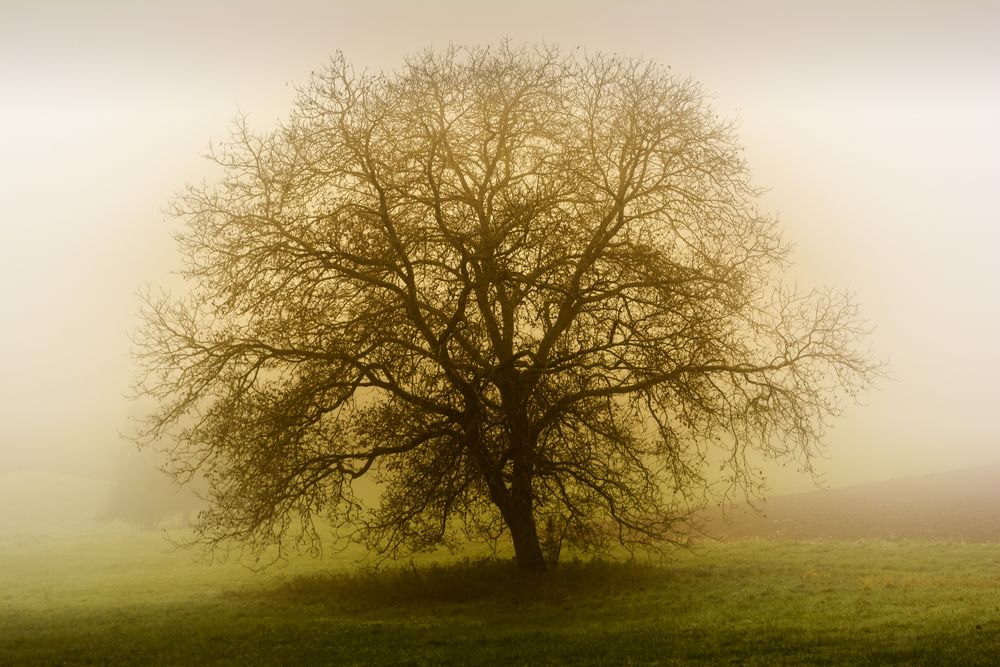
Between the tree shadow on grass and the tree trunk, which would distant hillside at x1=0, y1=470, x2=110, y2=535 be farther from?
the tree trunk

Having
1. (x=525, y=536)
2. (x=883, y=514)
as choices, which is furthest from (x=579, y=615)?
(x=883, y=514)

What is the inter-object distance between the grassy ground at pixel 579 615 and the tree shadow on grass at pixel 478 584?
0.20 ft

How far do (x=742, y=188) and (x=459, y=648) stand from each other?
13.0 m

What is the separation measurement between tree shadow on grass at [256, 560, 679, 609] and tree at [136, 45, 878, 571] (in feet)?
4.20

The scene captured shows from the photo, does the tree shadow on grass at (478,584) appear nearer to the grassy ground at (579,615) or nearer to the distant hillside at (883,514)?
the grassy ground at (579,615)

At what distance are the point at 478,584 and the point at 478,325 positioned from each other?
21.1 feet

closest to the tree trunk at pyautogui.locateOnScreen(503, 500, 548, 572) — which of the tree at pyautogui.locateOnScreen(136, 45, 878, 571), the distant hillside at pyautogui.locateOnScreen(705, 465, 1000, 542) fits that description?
the tree at pyautogui.locateOnScreen(136, 45, 878, 571)

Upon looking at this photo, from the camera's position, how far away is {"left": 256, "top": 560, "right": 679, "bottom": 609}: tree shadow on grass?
19344mm

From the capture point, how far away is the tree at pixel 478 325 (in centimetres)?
1873

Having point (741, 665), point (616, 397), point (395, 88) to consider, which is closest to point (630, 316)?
point (616, 397)

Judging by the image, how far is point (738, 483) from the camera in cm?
1980

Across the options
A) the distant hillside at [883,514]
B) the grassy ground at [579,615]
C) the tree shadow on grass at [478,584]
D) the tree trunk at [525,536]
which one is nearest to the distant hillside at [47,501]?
the grassy ground at [579,615]

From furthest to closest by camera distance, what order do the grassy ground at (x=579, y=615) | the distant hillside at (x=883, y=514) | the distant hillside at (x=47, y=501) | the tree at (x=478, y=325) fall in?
the distant hillside at (x=47, y=501), the distant hillside at (x=883, y=514), the tree at (x=478, y=325), the grassy ground at (x=579, y=615)

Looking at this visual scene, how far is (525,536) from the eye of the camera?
20.4 metres
